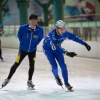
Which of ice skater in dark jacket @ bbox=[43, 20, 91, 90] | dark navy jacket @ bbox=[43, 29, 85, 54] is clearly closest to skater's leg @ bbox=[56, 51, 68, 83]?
ice skater in dark jacket @ bbox=[43, 20, 91, 90]

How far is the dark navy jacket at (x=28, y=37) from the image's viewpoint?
7.25 metres

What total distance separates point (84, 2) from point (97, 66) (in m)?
16.2

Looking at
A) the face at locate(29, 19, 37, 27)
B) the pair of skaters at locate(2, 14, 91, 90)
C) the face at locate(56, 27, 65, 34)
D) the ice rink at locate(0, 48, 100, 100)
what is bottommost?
the ice rink at locate(0, 48, 100, 100)

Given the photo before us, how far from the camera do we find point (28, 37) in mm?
7297

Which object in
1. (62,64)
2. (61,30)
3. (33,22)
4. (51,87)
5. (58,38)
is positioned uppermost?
(33,22)

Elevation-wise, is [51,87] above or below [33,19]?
below

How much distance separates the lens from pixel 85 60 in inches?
543

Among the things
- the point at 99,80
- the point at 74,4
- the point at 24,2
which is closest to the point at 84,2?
the point at 74,4

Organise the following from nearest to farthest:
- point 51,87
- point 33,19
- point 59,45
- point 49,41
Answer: point 33,19 → point 59,45 → point 49,41 → point 51,87

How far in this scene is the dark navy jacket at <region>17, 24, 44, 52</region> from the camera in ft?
23.8

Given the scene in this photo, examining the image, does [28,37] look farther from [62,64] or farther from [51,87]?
[51,87]

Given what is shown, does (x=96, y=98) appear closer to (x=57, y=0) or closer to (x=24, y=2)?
(x=57, y=0)

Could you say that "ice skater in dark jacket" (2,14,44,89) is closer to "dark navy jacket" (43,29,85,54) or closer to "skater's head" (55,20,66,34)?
"dark navy jacket" (43,29,85,54)

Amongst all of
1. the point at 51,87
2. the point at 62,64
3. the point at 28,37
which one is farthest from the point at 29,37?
the point at 51,87
